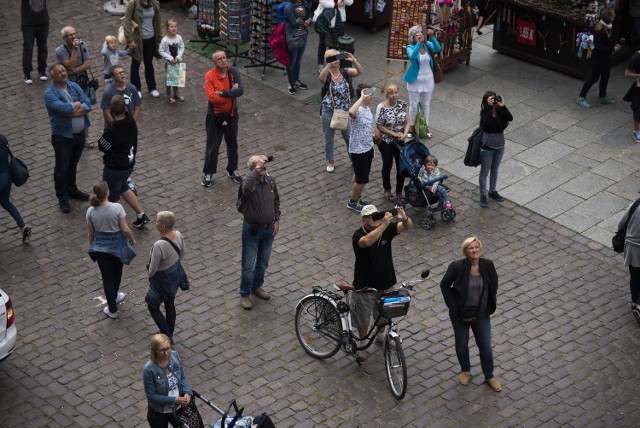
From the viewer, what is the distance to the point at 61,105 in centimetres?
1382

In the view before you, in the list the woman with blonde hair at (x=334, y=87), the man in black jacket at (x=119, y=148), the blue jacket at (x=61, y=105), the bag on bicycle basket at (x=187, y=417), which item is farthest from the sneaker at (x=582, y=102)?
the bag on bicycle basket at (x=187, y=417)

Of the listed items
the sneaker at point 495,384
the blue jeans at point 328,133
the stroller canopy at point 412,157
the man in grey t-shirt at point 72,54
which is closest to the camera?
the sneaker at point 495,384

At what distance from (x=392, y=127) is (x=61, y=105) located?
4.28 meters

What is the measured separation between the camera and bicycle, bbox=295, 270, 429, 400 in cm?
1086

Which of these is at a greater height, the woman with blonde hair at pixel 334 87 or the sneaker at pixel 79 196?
the woman with blonde hair at pixel 334 87

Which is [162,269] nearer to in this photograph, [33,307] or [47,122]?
[33,307]

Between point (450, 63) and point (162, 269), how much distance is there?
28.7ft

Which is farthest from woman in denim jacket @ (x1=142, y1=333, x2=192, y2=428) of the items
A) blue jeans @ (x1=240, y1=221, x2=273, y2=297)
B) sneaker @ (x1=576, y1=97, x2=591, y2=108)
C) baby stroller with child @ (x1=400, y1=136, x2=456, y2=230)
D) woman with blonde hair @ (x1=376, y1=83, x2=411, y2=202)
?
sneaker @ (x1=576, y1=97, x2=591, y2=108)

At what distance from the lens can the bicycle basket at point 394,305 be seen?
35.3ft

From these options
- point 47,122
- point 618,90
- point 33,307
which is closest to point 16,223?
point 33,307

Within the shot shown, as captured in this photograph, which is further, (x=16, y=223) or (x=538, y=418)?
(x=16, y=223)

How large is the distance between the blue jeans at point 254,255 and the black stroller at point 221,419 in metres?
2.55

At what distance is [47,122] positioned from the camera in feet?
55.1

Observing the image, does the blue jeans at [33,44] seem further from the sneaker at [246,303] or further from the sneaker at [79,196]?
the sneaker at [246,303]
